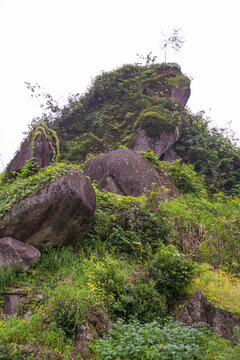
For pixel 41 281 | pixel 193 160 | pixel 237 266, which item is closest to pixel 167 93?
pixel 193 160

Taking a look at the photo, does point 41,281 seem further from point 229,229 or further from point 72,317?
point 229,229

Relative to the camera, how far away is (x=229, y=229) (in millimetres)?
6137

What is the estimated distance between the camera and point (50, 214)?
19.6ft

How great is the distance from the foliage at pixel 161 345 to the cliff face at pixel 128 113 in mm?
12344

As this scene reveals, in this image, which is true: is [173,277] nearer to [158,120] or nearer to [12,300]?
[12,300]

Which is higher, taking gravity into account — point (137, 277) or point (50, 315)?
point (137, 277)

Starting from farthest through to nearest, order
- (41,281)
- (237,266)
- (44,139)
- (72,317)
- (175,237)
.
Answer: (44,139) → (175,237) → (237,266) → (41,281) → (72,317)

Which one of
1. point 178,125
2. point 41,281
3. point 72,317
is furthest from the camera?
Answer: point 178,125

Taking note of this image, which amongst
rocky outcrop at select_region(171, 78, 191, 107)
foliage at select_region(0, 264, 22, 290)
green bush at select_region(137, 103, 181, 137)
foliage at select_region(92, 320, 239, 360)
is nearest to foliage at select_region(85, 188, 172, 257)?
foliage at select_region(0, 264, 22, 290)

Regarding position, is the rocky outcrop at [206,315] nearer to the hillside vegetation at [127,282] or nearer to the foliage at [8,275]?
the hillside vegetation at [127,282]

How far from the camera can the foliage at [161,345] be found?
3.47 m

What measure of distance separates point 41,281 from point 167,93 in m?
17.8

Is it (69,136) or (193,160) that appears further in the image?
(69,136)

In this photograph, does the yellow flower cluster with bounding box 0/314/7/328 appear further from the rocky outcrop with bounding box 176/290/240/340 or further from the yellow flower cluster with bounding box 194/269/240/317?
the yellow flower cluster with bounding box 194/269/240/317
